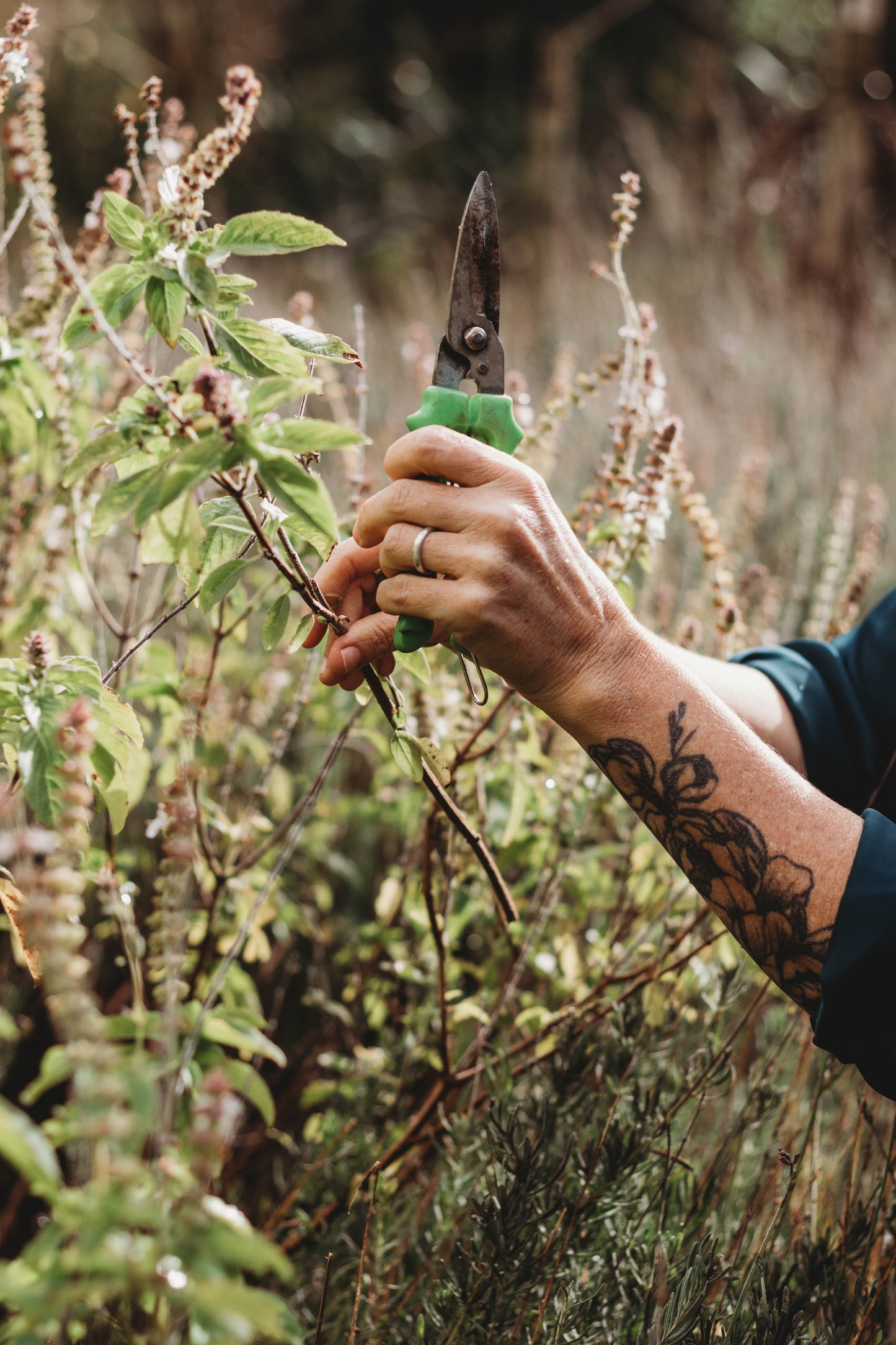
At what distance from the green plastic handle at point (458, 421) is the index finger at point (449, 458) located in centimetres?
5

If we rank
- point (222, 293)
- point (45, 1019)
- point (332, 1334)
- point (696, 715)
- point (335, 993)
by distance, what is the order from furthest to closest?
1. point (335, 993)
2. point (45, 1019)
3. point (332, 1334)
4. point (696, 715)
5. point (222, 293)

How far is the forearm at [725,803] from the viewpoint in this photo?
104cm

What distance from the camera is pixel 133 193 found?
3.31m

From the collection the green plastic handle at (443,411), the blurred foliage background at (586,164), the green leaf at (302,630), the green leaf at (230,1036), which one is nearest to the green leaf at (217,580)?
the green leaf at (302,630)

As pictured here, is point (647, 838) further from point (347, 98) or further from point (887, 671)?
point (347, 98)

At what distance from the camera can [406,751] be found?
97 centimetres

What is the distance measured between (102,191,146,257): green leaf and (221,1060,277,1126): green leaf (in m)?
0.82

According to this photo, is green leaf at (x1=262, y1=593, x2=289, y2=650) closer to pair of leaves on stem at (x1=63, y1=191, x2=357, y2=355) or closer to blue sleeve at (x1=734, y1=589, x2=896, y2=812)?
pair of leaves on stem at (x1=63, y1=191, x2=357, y2=355)

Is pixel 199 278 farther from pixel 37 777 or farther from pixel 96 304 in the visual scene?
pixel 37 777

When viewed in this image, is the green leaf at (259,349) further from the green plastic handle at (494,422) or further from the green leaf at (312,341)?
the green plastic handle at (494,422)

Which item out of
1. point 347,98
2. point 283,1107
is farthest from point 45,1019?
point 347,98

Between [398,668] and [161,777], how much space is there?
445mm

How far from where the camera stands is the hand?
93cm

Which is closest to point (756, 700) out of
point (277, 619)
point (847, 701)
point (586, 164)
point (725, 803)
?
point (847, 701)
